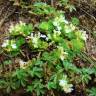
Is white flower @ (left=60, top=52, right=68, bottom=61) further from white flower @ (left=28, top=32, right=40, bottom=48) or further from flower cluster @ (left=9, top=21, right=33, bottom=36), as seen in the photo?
flower cluster @ (left=9, top=21, right=33, bottom=36)

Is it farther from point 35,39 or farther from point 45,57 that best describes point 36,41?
point 45,57

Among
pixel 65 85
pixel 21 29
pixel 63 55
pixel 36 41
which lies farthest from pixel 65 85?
pixel 21 29

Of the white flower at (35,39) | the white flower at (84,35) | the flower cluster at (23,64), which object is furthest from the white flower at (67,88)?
the white flower at (84,35)

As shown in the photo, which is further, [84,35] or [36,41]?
[84,35]

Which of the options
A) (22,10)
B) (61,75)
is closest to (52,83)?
(61,75)

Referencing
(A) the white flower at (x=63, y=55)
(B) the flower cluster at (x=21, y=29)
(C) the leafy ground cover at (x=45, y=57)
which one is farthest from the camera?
(B) the flower cluster at (x=21, y=29)

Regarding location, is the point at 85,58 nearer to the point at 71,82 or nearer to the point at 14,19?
the point at 71,82

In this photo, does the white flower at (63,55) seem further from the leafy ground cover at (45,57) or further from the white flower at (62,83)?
the white flower at (62,83)

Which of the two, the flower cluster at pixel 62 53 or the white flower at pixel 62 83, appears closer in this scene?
the white flower at pixel 62 83
